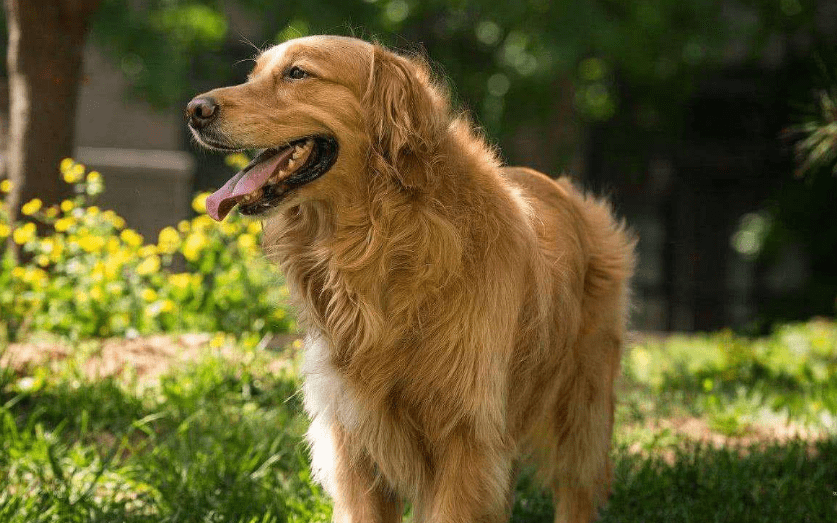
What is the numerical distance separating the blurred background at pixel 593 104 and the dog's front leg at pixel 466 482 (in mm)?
4743

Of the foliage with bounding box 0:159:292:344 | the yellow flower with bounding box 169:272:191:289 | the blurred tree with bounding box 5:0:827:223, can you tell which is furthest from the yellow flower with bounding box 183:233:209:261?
the blurred tree with bounding box 5:0:827:223

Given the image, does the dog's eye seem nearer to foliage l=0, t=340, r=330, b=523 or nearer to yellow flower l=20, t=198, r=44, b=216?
foliage l=0, t=340, r=330, b=523

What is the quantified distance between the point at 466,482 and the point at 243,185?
1235 mm

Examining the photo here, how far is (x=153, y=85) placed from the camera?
12680 mm

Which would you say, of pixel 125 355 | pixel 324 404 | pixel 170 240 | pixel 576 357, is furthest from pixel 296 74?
pixel 170 240

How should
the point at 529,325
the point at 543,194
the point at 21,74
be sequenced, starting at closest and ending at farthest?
the point at 529,325, the point at 543,194, the point at 21,74

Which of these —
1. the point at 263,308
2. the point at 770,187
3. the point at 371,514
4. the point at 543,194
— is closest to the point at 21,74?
the point at 263,308

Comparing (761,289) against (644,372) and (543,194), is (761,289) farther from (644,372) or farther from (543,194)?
(543,194)

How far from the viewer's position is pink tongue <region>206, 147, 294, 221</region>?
3.52m

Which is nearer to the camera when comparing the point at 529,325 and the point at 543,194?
the point at 529,325

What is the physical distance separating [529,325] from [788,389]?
480 centimetres

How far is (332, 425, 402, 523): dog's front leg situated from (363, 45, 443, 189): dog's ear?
959mm

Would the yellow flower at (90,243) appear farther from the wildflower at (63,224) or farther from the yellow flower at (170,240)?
the yellow flower at (170,240)

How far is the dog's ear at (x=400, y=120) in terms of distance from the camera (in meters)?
3.55
